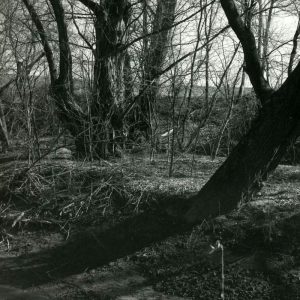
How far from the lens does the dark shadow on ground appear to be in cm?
579

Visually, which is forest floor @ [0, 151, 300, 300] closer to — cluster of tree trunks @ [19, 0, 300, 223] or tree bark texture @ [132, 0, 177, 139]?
cluster of tree trunks @ [19, 0, 300, 223]

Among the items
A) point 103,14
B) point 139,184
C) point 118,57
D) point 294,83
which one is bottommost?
point 139,184

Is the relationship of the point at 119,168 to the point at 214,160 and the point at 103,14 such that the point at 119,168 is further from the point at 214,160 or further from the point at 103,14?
the point at 103,14

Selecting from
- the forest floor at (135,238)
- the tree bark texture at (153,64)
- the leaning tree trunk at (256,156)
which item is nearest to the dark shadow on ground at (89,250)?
the forest floor at (135,238)

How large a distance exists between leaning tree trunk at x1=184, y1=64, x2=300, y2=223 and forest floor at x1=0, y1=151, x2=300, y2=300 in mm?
189

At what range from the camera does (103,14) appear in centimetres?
898

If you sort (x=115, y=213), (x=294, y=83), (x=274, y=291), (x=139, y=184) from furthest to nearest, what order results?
(x=139, y=184) < (x=115, y=213) < (x=294, y=83) < (x=274, y=291)

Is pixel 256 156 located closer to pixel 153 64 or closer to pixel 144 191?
pixel 144 191

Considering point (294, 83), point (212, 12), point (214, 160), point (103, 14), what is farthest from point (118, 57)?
point (294, 83)

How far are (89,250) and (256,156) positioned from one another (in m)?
2.26

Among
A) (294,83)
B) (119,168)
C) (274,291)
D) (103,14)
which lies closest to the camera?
(274,291)

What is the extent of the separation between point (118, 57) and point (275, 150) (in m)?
4.19

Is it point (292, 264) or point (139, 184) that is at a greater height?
point (139, 184)

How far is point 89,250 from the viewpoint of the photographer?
6.18 m
